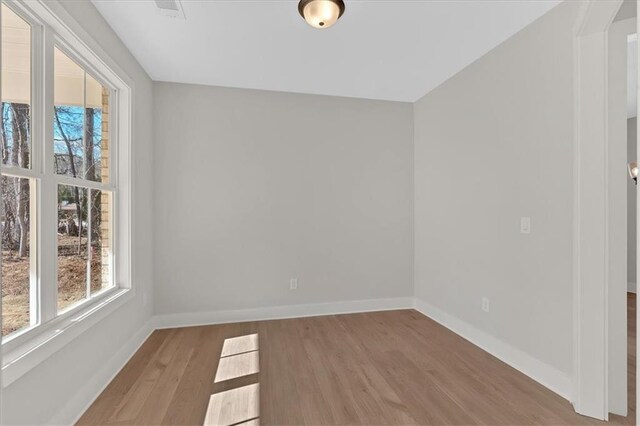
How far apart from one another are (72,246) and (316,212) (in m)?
2.34

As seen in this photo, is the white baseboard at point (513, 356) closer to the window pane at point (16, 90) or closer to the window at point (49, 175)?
the window at point (49, 175)

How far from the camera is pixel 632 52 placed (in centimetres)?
282

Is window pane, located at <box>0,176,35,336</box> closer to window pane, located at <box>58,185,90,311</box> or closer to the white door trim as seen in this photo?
window pane, located at <box>58,185,90,311</box>

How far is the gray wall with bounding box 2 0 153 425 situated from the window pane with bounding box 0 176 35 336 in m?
0.28

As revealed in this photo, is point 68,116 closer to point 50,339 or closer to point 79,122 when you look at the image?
point 79,122

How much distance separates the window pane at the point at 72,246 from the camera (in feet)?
6.21

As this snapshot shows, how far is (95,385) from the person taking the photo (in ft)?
6.76

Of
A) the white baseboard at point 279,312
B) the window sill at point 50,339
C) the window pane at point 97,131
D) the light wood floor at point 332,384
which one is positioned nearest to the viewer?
the window sill at point 50,339

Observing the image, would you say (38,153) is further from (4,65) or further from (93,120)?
(93,120)

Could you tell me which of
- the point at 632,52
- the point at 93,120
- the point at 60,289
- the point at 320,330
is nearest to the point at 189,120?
the point at 93,120

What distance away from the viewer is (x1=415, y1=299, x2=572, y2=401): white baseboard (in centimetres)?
209

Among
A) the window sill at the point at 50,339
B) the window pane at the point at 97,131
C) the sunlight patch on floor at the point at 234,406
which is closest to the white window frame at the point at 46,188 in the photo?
the window sill at the point at 50,339

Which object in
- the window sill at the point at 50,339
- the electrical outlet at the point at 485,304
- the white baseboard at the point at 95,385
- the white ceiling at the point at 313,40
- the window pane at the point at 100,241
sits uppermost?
the white ceiling at the point at 313,40

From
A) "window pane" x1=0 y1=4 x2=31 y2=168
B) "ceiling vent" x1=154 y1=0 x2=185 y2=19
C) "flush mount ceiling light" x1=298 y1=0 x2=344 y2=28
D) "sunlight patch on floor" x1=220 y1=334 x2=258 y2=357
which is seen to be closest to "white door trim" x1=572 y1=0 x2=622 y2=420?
"flush mount ceiling light" x1=298 y1=0 x2=344 y2=28
